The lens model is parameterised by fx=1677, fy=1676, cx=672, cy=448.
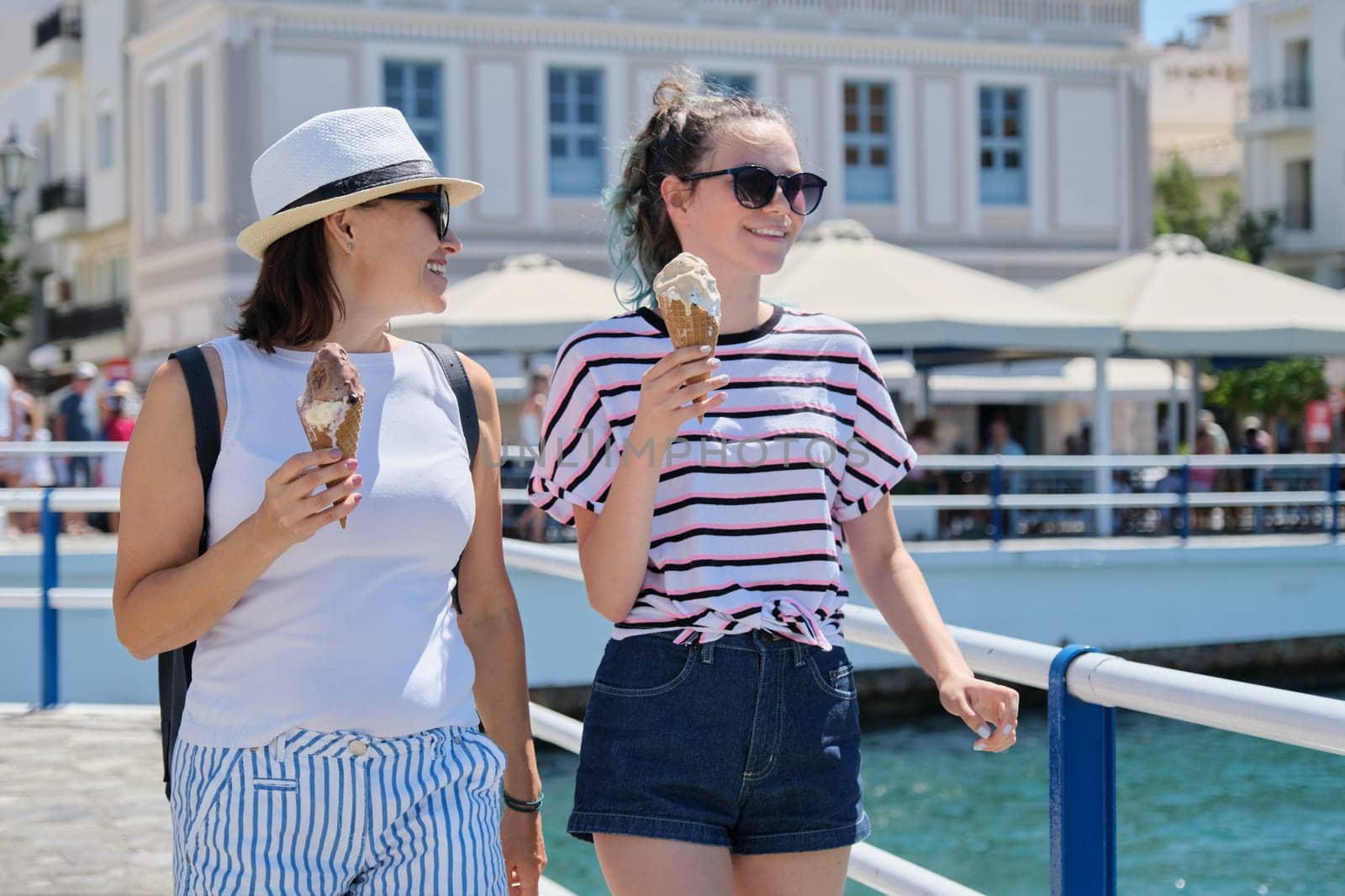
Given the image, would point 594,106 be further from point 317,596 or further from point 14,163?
point 317,596

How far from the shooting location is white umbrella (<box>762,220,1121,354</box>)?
14188mm

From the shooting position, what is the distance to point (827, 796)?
8.08 ft

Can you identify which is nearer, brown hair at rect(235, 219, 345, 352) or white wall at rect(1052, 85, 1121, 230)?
brown hair at rect(235, 219, 345, 352)

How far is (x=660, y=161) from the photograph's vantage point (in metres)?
2.69

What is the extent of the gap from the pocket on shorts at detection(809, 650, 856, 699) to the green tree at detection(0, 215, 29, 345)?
1244 inches

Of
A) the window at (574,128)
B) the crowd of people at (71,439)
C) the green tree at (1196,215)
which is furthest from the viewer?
the green tree at (1196,215)

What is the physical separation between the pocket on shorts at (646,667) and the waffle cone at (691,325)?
0.37 meters

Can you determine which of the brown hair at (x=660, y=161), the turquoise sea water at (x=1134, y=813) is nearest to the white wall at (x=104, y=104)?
the turquoise sea water at (x=1134, y=813)

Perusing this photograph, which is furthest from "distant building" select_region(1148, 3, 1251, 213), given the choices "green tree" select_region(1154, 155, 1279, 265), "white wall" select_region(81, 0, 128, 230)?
"white wall" select_region(81, 0, 128, 230)

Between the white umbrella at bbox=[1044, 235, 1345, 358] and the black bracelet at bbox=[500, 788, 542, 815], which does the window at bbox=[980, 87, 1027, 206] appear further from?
the black bracelet at bbox=[500, 788, 542, 815]

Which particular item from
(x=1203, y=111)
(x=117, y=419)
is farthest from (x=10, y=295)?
(x=1203, y=111)

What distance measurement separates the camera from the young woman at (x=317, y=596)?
2.17 m

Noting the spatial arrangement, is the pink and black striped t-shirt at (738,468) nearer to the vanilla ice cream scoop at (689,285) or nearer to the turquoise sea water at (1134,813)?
the vanilla ice cream scoop at (689,285)

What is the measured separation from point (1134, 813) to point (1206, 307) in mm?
6481
